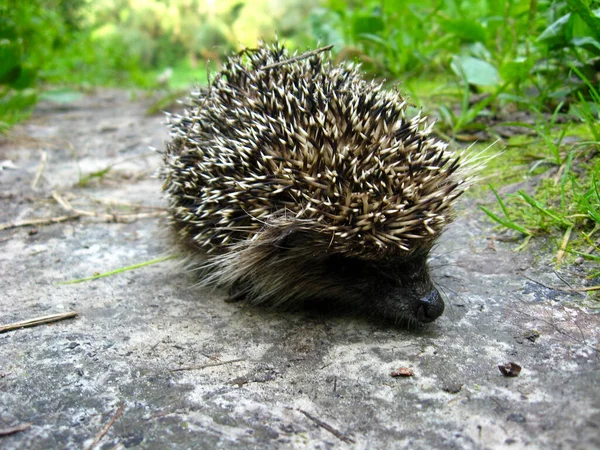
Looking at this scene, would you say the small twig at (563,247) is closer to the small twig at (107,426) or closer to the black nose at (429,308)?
the black nose at (429,308)

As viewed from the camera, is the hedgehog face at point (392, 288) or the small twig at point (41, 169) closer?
the hedgehog face at point (392, 288)

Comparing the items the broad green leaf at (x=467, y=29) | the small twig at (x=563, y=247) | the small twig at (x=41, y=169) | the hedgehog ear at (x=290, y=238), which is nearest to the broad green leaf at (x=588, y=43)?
the broad green leaf at (x=467, y=29)

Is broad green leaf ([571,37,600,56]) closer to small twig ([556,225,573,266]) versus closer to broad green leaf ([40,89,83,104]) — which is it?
small twig ([556,225,573,266])

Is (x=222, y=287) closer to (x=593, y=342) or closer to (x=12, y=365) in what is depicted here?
(x=12, y=365)

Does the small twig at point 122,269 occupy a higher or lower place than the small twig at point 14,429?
higher

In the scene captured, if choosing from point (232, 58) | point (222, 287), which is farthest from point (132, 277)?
point (232, 58)

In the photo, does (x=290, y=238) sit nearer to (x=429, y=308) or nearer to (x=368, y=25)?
(x=429, y=308)

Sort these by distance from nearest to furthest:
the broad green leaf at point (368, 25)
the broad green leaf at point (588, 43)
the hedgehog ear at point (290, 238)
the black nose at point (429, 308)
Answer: the black nose at point (429, 308) → the hedgehog ear at point (290, 238) → the broad green leaf at point (588, 43) → the broad green leaf at point (368, 25)
